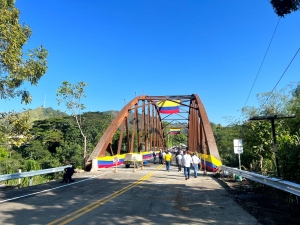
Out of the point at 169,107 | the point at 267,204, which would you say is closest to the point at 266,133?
the point at 267,204

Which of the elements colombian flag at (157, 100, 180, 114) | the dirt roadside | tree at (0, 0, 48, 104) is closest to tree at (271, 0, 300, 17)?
the dirt roadside

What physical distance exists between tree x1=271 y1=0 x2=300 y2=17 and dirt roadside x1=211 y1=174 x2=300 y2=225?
5.30 m

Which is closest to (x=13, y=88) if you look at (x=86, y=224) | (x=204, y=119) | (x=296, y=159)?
(x=86, y=224)

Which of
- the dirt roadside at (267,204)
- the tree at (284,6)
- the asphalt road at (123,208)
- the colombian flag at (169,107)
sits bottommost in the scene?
the dirt roadside at (267,204)

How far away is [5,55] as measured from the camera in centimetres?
1140

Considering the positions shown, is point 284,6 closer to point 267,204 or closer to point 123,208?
point 267,204

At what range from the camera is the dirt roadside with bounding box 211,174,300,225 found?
6768mm

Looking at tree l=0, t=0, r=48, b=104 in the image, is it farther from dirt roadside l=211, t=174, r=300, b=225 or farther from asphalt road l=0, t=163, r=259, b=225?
dirt roadside l=211, t=174, r=300, b=225

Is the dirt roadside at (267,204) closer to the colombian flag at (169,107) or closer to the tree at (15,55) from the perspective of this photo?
the tree at (15,55)

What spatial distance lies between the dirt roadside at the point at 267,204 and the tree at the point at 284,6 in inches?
209

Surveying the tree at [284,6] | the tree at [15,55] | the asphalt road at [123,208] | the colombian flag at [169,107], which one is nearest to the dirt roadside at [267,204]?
the asphalt road at [123,208]

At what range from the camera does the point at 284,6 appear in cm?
755

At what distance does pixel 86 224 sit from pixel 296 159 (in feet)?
23.6

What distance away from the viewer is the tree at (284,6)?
746cm
